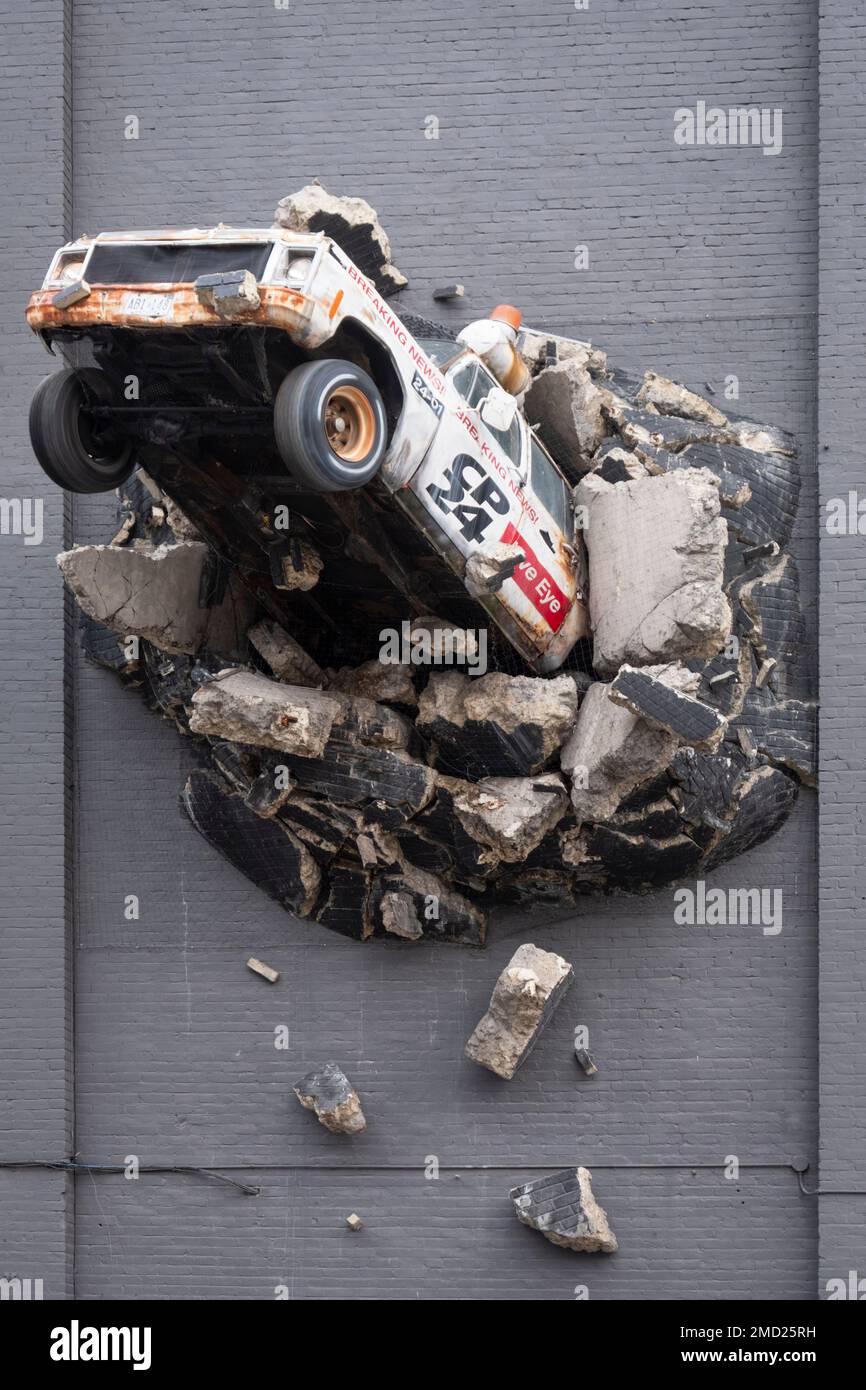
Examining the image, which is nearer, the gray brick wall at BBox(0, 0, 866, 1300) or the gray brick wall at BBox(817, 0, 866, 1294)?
the gray brick wall at BBox(817, 0, 866, 1294)

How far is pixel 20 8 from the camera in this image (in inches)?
439

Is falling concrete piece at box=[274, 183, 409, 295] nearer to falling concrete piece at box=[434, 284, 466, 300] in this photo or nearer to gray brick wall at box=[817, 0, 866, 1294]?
falling concrete piece at box=[434, 284, 466, 300]

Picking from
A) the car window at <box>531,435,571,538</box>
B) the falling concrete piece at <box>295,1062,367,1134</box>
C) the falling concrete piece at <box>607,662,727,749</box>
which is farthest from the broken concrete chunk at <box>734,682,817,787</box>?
the falling concrete piece at <box>295,1062,367,1134</box>

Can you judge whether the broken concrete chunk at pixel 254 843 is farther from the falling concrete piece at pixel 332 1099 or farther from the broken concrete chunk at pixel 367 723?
the falling concrete piece at pixel 332 1099

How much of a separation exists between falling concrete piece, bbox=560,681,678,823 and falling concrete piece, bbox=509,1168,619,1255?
2.38 m

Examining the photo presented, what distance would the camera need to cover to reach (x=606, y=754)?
9.42 m

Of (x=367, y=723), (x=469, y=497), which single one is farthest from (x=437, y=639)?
(x=469, y=497)

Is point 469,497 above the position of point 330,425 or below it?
below

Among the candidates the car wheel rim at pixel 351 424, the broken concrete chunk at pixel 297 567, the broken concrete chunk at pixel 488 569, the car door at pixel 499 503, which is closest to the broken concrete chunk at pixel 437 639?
the car door at pixel 499 503

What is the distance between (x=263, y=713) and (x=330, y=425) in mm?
2148

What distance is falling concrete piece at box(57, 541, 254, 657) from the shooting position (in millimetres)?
9578

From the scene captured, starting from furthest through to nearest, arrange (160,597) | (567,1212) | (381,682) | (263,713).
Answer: (567,1212)
(381,682)
(160,597)
(263,713)

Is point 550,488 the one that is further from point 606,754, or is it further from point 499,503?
point 606,754

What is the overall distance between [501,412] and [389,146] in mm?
2941
